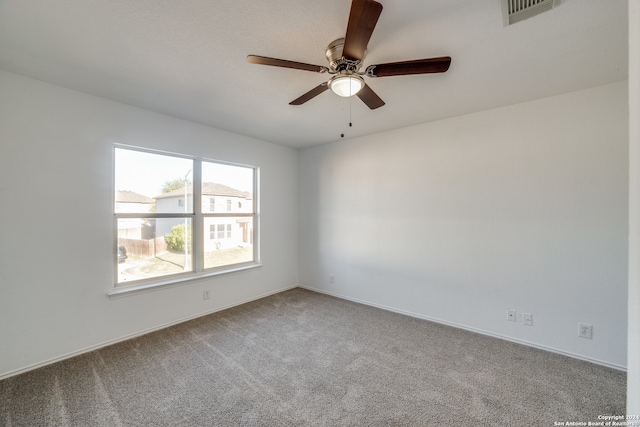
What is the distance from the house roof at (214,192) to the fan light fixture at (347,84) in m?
2.46

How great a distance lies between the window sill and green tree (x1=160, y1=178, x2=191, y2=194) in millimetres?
1100

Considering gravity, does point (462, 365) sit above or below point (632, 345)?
below

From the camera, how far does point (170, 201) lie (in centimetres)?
315

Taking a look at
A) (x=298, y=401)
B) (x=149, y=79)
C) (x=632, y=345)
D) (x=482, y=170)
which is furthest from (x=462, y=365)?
(x=149, y=79)

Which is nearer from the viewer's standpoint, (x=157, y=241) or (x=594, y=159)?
(x=594, y=159)

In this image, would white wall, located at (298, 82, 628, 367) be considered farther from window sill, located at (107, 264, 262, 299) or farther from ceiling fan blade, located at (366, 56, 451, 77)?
window sill, located at (107, 264, 262, 299)

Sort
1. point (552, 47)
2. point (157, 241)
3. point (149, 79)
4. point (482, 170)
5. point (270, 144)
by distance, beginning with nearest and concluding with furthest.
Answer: point (552, 47)
point (149, 79)
point (482, 170)
point (157, 241)
point (270, 144)

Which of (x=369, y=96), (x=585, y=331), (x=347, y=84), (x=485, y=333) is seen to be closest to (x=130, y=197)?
(x=347, y=84)

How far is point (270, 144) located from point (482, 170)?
3091 mm

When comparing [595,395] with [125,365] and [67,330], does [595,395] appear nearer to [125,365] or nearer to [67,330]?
[125,365]

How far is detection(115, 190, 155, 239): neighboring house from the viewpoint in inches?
108


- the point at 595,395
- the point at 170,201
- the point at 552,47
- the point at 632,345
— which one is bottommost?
the point at 595,395

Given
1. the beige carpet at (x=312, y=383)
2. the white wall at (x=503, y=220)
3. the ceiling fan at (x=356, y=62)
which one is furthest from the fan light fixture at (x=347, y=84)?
the beige carpet at (x=312, y=383)

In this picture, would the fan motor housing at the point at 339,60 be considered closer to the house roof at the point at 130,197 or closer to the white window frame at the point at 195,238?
the white window frame at the point at 195,238
